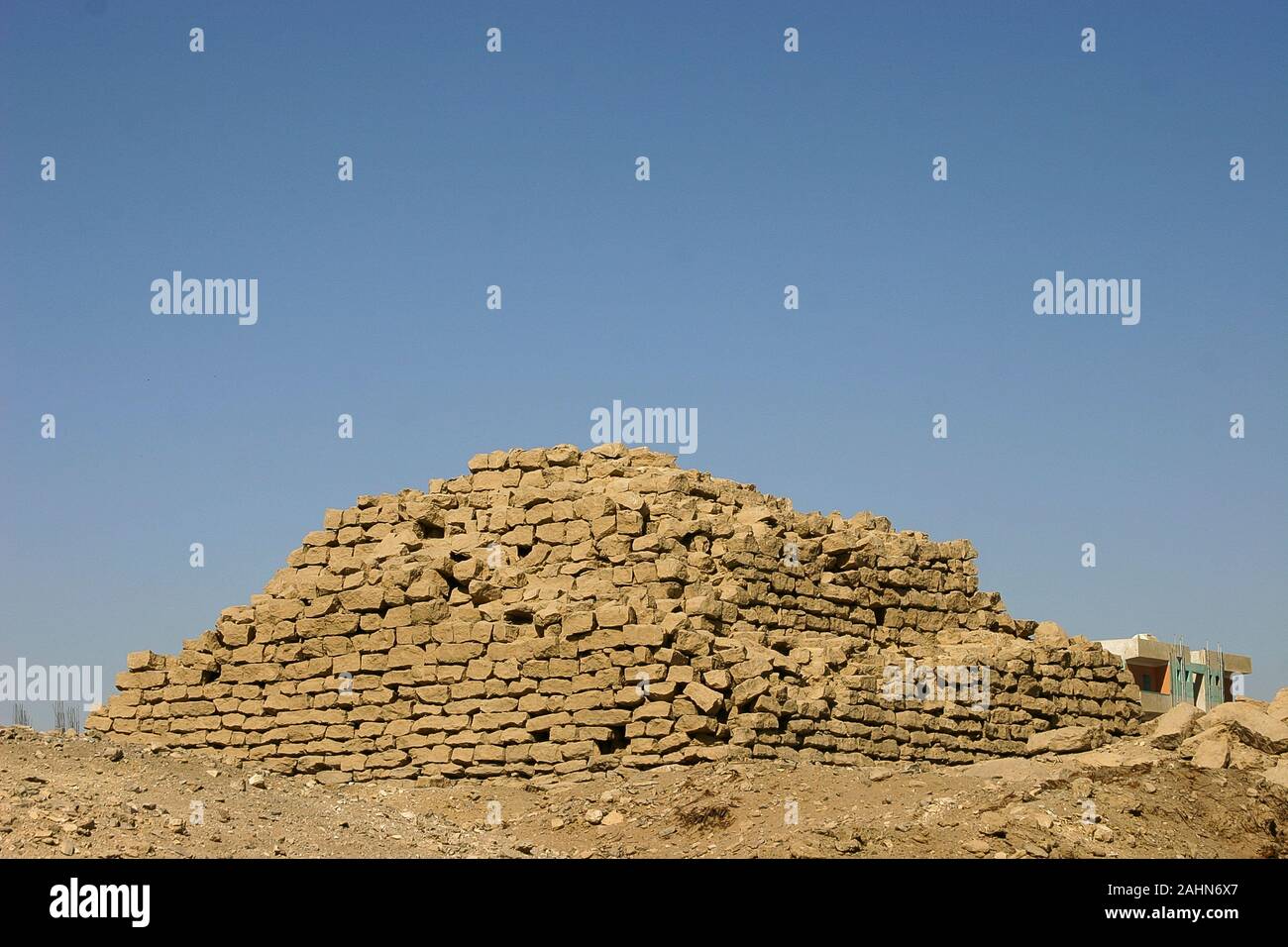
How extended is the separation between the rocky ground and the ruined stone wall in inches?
27.4

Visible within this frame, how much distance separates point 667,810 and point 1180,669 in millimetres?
18580

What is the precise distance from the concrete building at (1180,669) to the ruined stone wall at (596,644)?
9.68 m

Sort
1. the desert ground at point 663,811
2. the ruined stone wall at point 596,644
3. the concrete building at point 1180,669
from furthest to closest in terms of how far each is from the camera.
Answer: the concrete building at point 1180,669
the ruined stone wall at point 596,644
the desert ground at point 663,811

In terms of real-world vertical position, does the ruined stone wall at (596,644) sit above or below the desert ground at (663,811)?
above

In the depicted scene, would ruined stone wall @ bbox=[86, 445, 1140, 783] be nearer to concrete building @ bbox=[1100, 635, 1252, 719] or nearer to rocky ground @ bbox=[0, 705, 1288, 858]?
rocky ground @ bbox=[0, 705, 1288, 858]

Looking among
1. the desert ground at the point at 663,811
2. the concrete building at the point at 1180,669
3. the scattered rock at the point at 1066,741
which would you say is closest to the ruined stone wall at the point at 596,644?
the scattered rock at the point at 1066,741

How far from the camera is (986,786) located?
16438 millimetres

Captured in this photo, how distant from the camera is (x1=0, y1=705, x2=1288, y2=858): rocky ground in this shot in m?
14.7

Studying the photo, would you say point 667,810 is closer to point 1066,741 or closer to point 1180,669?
point 1066,741

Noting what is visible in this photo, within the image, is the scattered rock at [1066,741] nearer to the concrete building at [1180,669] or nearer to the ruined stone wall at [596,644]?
the ruined stone wall at [596,644]

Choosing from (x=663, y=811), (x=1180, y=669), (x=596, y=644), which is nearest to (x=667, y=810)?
(x=663, y=811)

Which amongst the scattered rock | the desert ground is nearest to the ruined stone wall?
the scattered rock

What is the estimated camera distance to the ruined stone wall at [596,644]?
18.3m
